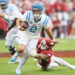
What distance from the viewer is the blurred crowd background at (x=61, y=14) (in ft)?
58.7

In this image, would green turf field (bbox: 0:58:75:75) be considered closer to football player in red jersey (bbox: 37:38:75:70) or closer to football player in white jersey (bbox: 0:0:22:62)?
football player in red jersey (bbox: 37:38:75:70)

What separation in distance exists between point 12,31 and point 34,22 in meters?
1.97

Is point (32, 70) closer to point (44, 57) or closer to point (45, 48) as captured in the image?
point (45, 48)

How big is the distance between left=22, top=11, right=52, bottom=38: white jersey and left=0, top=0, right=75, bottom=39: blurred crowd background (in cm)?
879

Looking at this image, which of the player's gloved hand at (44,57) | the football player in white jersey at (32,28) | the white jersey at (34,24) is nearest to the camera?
the player's gloved hand at (44,57)

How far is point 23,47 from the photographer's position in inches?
321

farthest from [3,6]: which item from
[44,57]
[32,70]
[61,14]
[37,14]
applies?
[61,14]

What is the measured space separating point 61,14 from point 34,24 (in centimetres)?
1015

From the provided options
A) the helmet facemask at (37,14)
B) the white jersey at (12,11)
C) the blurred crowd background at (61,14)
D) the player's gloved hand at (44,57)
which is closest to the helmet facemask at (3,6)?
the white jersey at (12,11)

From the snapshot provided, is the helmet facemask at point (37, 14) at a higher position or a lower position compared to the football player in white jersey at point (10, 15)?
higher

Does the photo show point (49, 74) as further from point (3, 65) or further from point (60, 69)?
point (3, 65)

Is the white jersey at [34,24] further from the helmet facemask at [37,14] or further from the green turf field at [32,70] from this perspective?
the green turf field at [32,70]

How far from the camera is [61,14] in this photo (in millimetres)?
18359

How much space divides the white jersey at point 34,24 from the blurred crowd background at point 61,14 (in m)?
8.79
